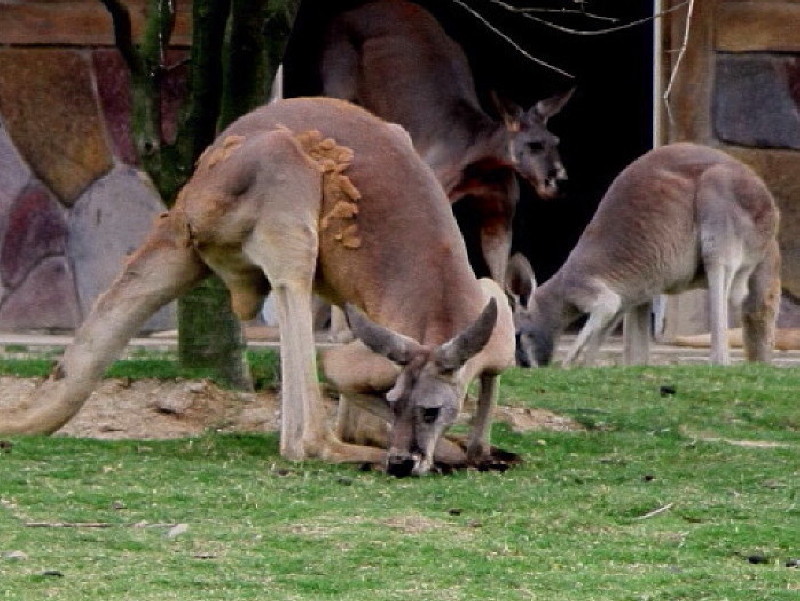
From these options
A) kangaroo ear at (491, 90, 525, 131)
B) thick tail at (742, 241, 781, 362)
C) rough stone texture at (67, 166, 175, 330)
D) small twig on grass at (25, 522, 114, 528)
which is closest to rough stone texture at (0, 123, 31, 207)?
rough stone texture at (67, 166, 175, 330)

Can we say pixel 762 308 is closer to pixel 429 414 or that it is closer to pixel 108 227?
pixel 108 227

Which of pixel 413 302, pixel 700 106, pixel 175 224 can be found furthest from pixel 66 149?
pixel 413 302

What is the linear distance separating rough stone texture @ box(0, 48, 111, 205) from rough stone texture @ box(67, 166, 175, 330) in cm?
10

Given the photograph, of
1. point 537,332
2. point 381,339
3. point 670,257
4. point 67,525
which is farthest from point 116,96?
point 67,525

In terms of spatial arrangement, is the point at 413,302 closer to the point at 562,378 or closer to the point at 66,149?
the point at 562,378

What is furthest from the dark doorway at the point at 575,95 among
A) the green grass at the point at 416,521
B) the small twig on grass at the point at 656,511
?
the small twig on grass at the point at 656,511

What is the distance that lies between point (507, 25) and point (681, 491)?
30.0 ft

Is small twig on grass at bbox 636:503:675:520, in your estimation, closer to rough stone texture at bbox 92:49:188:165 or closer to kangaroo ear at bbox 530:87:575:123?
kangaroo ear at bbox 530:87:575:123

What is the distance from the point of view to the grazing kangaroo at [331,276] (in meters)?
6.02

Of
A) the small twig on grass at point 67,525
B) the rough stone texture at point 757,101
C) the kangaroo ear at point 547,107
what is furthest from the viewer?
the kangaroo ear at point 547,107

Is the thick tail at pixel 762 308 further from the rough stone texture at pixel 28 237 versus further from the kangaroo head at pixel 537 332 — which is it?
the rough stone texture at pixel 28 237

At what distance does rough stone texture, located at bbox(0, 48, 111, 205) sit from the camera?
1122 cm

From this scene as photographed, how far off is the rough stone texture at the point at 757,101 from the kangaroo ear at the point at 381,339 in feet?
17.6

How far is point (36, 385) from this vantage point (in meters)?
7.88
